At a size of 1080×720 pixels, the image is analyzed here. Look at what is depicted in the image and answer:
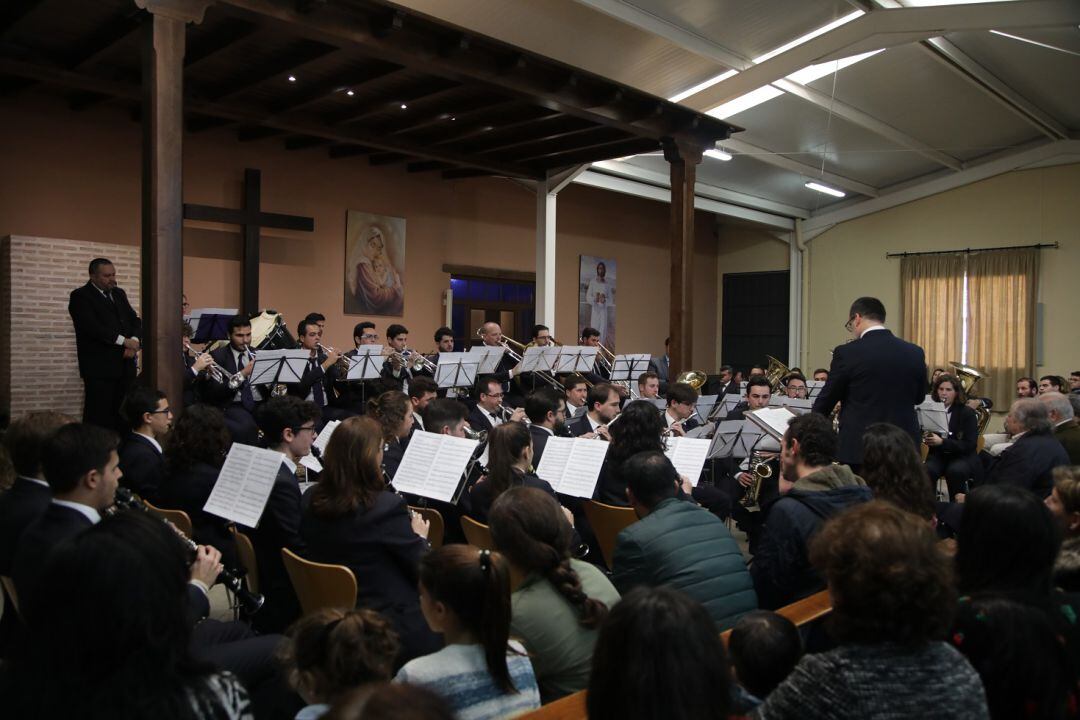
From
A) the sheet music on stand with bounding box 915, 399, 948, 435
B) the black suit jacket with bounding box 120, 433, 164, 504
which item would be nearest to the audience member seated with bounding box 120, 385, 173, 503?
the black suit jacket with bounding box 120, 433, 164, 504

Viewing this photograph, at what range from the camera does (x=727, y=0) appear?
8.58 metres

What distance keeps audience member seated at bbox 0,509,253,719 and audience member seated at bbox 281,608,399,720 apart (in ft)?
1.29

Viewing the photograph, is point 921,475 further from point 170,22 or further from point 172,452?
point 170,22

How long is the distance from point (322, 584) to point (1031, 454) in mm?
3782

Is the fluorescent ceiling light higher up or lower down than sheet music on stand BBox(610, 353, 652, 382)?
higher up

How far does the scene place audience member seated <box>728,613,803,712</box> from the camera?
77.2 inches

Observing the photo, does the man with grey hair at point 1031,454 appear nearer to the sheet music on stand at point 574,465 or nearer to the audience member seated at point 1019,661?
the sheet music on stand at point 574,465

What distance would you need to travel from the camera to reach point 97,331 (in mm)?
6266

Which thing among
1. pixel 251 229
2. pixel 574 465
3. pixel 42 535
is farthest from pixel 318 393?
pixel 42 535

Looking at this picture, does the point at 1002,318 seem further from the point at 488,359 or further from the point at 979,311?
the point at 488,359

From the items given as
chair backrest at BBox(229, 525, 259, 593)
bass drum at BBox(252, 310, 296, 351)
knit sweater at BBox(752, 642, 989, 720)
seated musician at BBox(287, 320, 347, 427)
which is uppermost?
bass drum at BBox(252, 310, 296, 351)

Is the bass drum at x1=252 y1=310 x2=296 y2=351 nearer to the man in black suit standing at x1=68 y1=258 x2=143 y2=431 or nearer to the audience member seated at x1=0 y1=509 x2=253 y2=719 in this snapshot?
the man in black suit standing at x1=68 y1=258 x2=143 y2=431

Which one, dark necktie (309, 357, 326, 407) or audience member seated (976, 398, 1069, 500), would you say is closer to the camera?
audience member seated (976, 398, 1069, 500)

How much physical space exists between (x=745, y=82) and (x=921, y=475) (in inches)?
302
